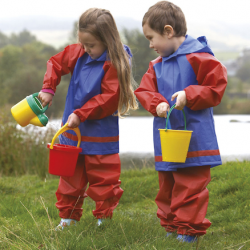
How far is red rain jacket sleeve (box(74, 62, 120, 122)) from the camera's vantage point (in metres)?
2.55

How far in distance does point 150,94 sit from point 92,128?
59 cm

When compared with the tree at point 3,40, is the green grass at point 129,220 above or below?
below

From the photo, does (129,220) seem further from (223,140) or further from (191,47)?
(223,140)

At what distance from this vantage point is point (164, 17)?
2336 mm

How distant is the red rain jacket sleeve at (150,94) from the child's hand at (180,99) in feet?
0.48

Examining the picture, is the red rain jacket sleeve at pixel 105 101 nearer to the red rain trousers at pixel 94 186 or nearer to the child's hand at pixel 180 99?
the red rain trousers at pixel 94 186

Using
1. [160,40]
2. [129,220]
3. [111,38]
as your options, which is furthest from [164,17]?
[129,220]

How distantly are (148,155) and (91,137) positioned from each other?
3.36 metres

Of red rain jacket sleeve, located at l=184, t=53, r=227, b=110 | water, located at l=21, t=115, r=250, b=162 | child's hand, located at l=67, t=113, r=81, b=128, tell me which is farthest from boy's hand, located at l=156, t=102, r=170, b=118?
water, located at l=21, t=115, r=250, b=162

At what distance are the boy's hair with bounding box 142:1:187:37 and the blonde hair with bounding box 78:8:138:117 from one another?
0.33 m

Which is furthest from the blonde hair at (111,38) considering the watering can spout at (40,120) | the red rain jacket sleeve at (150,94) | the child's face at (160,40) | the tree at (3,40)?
the tree at (3,40)

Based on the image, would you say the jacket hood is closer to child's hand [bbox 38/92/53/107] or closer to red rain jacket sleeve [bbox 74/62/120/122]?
red rain jacket sleeve [bbox 74/62/120/122]

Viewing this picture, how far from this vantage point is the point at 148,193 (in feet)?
13.1

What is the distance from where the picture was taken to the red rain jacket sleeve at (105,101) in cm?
255
